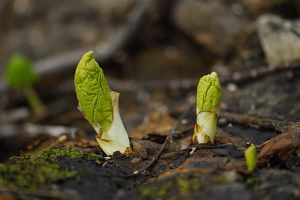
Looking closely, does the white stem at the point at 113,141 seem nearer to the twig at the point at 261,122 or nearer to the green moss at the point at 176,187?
the green moss at the point at 176,187

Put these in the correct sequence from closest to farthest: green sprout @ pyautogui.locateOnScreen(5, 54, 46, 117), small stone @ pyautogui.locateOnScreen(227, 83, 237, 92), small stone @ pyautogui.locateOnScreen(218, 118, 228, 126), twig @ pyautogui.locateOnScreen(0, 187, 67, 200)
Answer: twig @ pyautogui.locateOnScreen(0, 187, 67, 200), small stone @ pyautogui.locateOnScreen(218, 118, 228, 126), small stone @ pyautogui.locateOnScreen(227, 83, 237, 92), green sprout @ pyautogui.locateOnScreen(5, 54, 46, 117)

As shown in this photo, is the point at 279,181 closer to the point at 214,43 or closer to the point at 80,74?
the point at 80,74

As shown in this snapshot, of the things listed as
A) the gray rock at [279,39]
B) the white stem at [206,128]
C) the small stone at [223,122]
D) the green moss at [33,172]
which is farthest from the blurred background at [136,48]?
the green moss at [33,172]

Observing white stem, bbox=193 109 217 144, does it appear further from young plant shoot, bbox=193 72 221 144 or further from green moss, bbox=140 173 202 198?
green moss, bbox=140 173 202 198

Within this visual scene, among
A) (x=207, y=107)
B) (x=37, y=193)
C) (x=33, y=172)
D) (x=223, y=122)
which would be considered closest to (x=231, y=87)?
(x=223, y=122)

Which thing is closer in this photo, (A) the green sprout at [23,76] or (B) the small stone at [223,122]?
(B) the small stone at [223,122]

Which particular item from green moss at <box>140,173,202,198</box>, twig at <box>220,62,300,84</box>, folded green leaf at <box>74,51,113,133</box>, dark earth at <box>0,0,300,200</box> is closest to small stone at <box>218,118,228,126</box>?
dark earth at <box>0,0,300,200</box>
